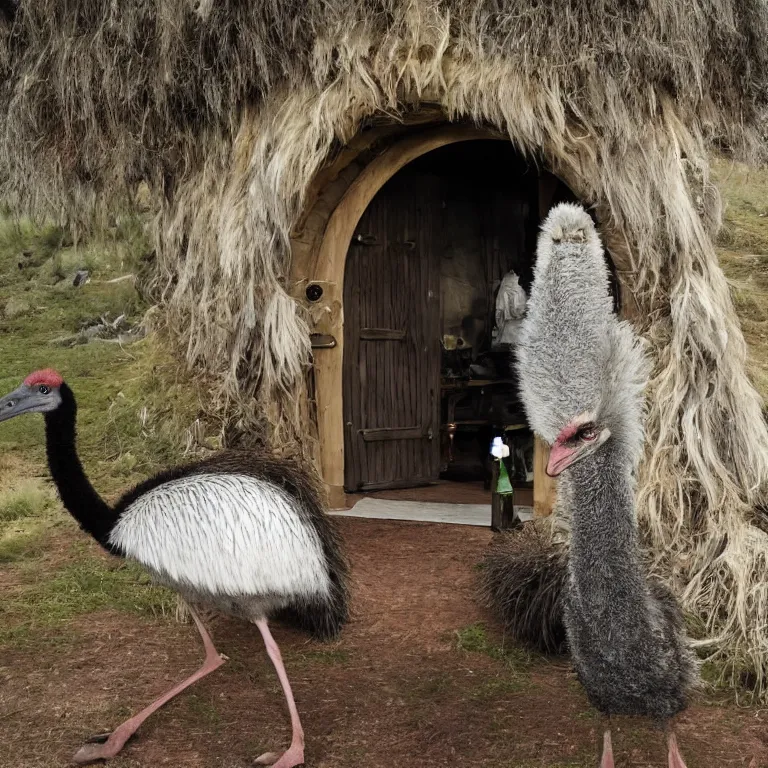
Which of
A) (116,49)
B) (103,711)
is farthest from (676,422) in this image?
(116,49)

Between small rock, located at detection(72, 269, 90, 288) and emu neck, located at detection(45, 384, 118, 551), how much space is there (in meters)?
10.9

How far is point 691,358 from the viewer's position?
4566mm

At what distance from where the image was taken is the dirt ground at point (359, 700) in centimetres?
352

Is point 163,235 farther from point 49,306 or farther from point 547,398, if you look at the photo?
point 49,306

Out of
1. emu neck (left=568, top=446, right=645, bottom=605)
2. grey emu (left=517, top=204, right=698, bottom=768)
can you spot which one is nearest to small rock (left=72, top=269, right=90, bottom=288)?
grey emu (left=517, top=204, right=698, bottom=768)

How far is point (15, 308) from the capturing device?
42.4ft

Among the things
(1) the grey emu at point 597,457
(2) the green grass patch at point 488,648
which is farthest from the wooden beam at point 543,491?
(1) the grey emu at point 597,457

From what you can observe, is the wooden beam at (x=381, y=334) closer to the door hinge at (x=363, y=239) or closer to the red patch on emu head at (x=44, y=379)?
the door hinge at (x=363, y=239)

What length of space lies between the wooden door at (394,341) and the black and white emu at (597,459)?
13.9ft

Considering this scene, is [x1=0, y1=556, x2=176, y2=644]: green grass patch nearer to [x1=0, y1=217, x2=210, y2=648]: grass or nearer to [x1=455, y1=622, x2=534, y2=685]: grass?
[x1=0, y1=217, x2=210, y2=648]: grass

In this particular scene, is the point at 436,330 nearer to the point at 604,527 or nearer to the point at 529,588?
the point at 529,588

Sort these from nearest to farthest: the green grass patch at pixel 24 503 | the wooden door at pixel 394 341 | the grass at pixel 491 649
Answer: the grass at pixel 491 649 → the green grass patch at pixel 24 503 → the wooden door at pixel 394 341

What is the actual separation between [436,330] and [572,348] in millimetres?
5045

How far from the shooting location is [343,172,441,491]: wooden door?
7.09 m
